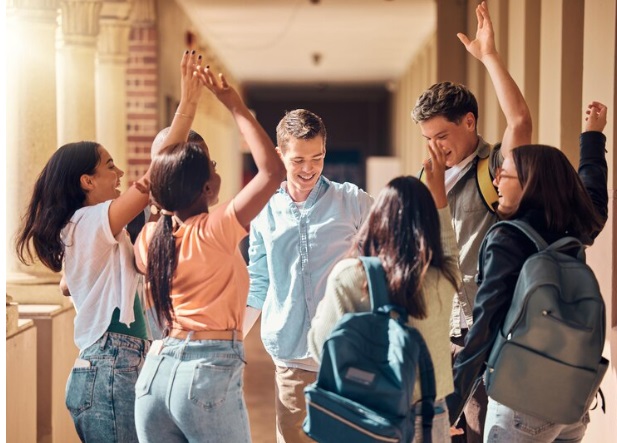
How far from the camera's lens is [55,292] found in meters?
6.33

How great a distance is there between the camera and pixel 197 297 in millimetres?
3084

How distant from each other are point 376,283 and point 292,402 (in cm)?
117

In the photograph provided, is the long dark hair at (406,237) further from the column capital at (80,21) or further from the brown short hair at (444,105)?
the column capital at (80,21)

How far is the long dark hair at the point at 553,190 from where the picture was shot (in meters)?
3.22

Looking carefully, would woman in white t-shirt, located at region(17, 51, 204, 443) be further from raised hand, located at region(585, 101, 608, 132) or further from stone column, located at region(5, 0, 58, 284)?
stone column, located at region(5, 0, 58, 284)

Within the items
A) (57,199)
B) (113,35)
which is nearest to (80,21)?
A: (113,35)

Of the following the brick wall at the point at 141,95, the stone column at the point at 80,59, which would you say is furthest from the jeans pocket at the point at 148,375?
the brick wall at the point at 141,95

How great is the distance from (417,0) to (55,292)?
6.93m

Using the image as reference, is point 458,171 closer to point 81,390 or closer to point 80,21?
point 81,390

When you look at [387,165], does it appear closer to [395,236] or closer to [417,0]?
[417,0]

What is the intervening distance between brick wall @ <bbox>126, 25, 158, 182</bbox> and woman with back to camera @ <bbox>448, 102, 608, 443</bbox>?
23.4 feet

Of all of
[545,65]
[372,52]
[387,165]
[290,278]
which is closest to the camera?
[290,278]

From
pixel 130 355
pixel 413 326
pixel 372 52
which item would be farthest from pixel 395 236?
pixel 372 52

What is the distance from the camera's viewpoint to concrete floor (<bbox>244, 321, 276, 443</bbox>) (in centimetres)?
703
